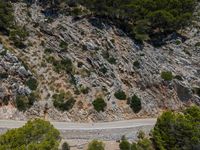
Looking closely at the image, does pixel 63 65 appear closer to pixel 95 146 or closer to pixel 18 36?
pixel 18 36

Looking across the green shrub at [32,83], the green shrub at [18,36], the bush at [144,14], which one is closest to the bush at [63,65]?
the green shrub at [32,83]

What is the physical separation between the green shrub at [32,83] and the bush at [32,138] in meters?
21.2

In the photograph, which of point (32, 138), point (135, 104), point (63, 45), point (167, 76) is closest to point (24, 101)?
point (63, 45)

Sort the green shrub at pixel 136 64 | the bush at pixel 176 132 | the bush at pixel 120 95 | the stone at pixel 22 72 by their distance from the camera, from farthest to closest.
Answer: the green shrub at pixel 136 64 < the bush at pixel 120 95 < the stone at pixel 22 72 < the bush at pixel 176 132

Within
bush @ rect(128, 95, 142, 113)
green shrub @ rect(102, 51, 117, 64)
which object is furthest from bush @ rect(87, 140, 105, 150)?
green shrub @ rect(102, 51, 117, 64)

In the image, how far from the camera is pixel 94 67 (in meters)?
73.4

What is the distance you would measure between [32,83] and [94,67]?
40.6 ft

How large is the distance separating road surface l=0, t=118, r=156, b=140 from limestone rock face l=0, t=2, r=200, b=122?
2.36 metres

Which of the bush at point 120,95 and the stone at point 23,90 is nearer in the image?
the stone at point 23,90

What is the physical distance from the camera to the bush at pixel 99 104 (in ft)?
220

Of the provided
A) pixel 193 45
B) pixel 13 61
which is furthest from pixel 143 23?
pixel 13 61

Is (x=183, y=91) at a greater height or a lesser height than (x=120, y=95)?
greater

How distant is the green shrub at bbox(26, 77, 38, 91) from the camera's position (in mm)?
66562

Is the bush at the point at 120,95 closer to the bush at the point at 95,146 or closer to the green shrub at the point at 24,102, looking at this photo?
the green shrub at the point at 24,102
